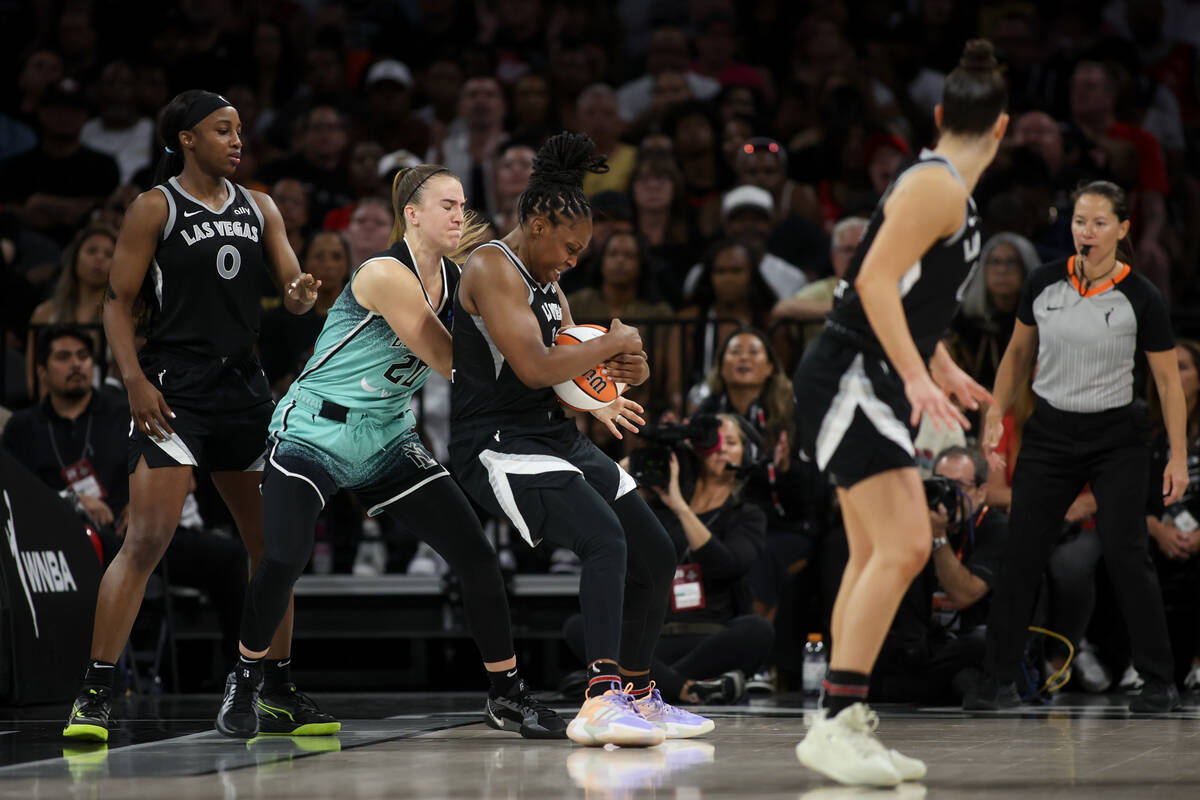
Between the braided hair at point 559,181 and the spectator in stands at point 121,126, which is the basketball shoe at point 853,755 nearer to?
the braided hair at point 559,181

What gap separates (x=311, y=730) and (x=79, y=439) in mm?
3081

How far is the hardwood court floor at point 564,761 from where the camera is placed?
3.68 metres

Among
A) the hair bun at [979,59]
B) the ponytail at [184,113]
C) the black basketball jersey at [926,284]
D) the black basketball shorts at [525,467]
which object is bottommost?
the black basketball shorts at [525,467]

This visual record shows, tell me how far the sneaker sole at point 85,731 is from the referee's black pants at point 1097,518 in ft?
11.2

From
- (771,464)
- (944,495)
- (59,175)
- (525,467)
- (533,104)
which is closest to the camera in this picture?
(525,467)

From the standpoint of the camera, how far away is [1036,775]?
155 inches

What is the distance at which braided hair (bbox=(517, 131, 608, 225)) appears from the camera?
4637mm

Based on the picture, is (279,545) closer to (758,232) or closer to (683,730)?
(683,730)

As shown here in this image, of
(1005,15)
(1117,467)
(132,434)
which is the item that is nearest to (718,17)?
(1005,15)

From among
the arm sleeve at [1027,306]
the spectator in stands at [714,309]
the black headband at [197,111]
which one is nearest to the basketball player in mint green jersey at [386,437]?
the black headband at [197,111]

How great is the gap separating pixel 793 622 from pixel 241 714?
11.0ft

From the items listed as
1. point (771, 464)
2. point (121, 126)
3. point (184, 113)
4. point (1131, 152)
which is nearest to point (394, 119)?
point (121, 126)

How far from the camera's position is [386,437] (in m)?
4.77

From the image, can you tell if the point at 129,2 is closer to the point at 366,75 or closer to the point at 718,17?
the point at 366,75
